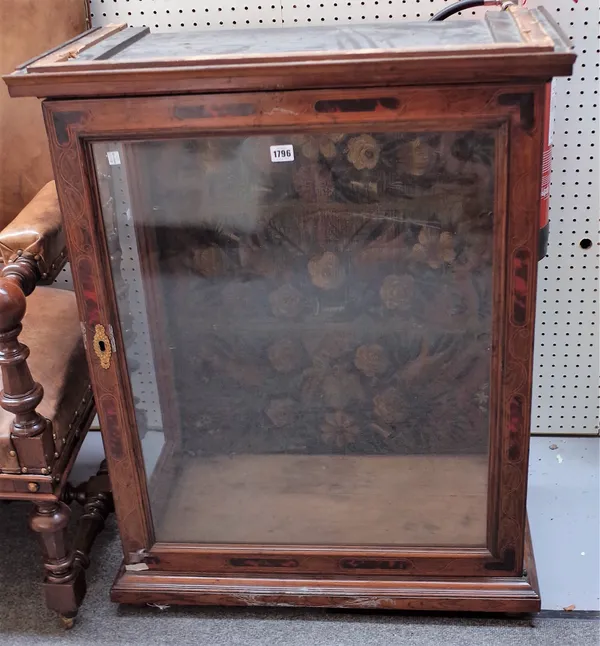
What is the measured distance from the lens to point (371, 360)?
125 centimetres

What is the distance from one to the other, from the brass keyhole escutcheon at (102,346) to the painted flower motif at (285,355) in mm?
252

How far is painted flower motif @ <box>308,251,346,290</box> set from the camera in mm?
1186

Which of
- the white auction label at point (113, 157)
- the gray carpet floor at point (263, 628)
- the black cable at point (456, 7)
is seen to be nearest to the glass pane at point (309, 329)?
the white auction label at point (113, 157)

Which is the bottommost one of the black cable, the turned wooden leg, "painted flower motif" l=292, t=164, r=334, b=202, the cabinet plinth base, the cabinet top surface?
the cabinet plinth base

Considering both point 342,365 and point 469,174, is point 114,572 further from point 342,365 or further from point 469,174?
point 469,174

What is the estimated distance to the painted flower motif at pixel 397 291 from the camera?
1.18 m

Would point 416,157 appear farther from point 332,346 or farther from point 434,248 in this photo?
point 332,346

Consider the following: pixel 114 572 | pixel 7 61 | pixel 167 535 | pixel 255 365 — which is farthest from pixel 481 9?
pixel 114 572

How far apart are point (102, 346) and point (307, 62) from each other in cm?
50

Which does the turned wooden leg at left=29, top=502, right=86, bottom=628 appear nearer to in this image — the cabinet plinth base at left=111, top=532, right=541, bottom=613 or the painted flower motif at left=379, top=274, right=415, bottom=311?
the cabinet plinth base at left=111, top=532, right=541, bottom=613

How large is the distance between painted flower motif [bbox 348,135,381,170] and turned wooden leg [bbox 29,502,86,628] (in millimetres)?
702

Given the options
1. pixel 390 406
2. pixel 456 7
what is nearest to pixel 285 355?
pixel 390 406

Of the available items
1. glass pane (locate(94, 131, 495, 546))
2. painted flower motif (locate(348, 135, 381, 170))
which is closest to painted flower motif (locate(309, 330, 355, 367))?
glass pane (locate(94, 131, 495, 546))

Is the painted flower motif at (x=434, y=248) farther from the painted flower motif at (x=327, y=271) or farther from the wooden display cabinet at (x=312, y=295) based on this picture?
the painted flower motif at (x=327, y=271)
